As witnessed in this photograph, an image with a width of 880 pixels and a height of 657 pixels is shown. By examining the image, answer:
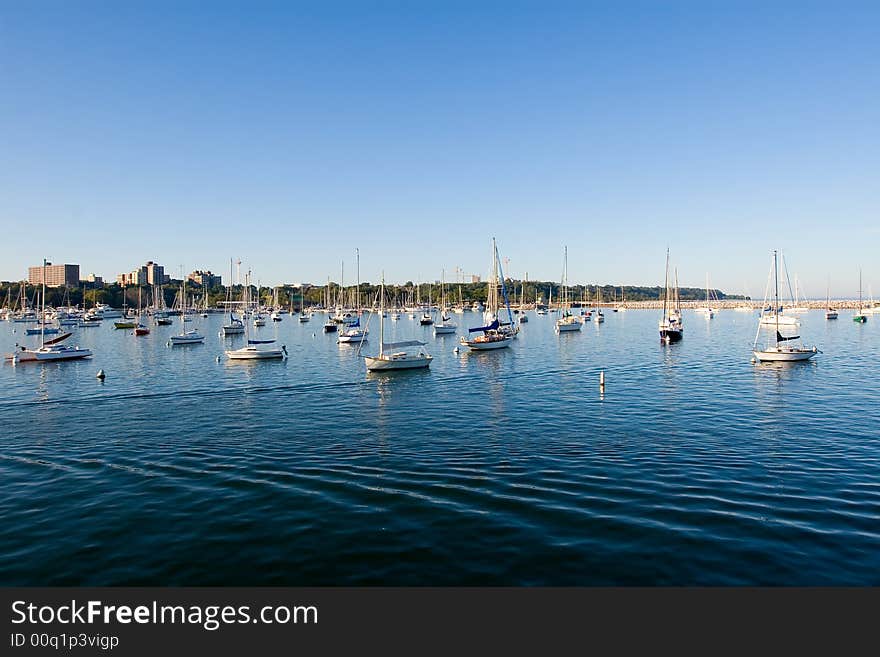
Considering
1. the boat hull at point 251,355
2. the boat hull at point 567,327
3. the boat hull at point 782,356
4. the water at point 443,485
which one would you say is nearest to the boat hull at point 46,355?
the boat hull at point 251,355

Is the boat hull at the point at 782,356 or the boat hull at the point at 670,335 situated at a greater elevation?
the boat hull at the point at 670,335

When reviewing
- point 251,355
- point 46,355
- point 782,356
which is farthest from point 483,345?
point 46,355

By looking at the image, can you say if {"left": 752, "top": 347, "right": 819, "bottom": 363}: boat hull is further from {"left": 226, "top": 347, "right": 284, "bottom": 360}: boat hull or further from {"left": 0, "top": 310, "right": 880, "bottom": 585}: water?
{"left": 226, "top": 347, "right": 284, "bottom": 360}: boat hull

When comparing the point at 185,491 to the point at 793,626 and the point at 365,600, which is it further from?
the point at 793,626

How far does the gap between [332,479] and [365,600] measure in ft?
39.9

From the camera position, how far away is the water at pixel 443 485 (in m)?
17.5

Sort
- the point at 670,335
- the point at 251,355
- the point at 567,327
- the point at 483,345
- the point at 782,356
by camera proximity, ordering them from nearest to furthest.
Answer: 1. the point at 782,356
2. the point at 251,355
3. the point at 483,345
4. the point at 670,335
5. the point at 567,327

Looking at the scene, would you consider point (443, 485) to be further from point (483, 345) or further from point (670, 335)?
point (670, 335)

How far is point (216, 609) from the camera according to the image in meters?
14.8

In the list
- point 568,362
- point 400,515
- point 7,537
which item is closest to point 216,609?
point 400,515

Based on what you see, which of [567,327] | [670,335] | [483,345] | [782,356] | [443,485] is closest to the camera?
[443,485]

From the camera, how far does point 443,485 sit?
83.9 ft

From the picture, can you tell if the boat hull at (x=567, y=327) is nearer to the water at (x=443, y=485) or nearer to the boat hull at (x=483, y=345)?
the boat hull at (x=483, y=345)

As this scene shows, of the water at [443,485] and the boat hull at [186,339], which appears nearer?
the water at [443,485]
